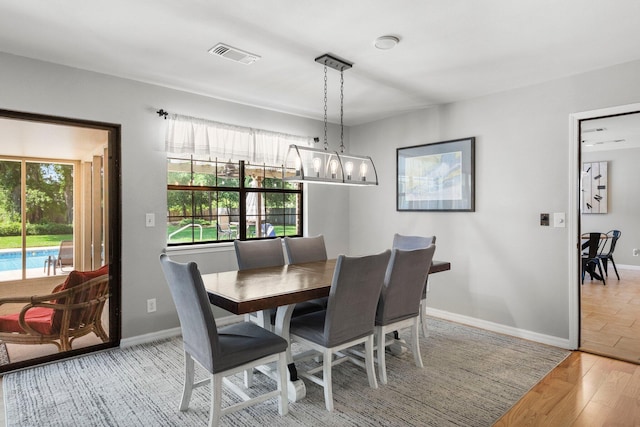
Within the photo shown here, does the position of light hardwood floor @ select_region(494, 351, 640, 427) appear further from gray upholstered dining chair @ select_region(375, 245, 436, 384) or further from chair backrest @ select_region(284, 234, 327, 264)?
chair backrest @ select_region(284, 234, 327, 264)

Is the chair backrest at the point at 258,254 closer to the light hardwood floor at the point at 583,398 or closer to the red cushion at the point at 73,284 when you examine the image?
the red cushion at the point at 73,284

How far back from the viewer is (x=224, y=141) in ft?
13.3

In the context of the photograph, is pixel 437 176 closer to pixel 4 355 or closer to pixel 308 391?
pixel 308 391

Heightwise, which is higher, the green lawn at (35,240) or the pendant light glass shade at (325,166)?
the pendant light glass shade at (325,166)

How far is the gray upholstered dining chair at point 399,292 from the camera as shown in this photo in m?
2.67

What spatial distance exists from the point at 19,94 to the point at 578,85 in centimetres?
457

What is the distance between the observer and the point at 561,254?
11.3 ft

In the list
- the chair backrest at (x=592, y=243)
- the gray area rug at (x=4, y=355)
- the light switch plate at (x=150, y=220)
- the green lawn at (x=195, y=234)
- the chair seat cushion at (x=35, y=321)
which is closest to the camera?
the gray area rug at (x=4, y=355)

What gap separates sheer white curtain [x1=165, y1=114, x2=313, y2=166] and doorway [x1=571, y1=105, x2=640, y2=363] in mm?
2989

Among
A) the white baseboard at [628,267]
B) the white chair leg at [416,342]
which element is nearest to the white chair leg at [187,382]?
the white chair leg at [416,342]

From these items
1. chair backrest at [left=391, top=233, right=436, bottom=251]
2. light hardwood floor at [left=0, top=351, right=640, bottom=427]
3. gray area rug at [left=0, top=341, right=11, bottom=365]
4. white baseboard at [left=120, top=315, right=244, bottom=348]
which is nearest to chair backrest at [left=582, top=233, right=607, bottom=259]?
light hardwood floor at [left=0, top=351, right=640, bottom=427]

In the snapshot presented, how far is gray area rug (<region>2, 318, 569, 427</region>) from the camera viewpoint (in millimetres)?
2277

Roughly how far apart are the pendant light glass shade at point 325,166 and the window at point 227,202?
1.81ft

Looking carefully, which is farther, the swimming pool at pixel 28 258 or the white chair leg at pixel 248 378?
the swimming pool at pixel 28 258
